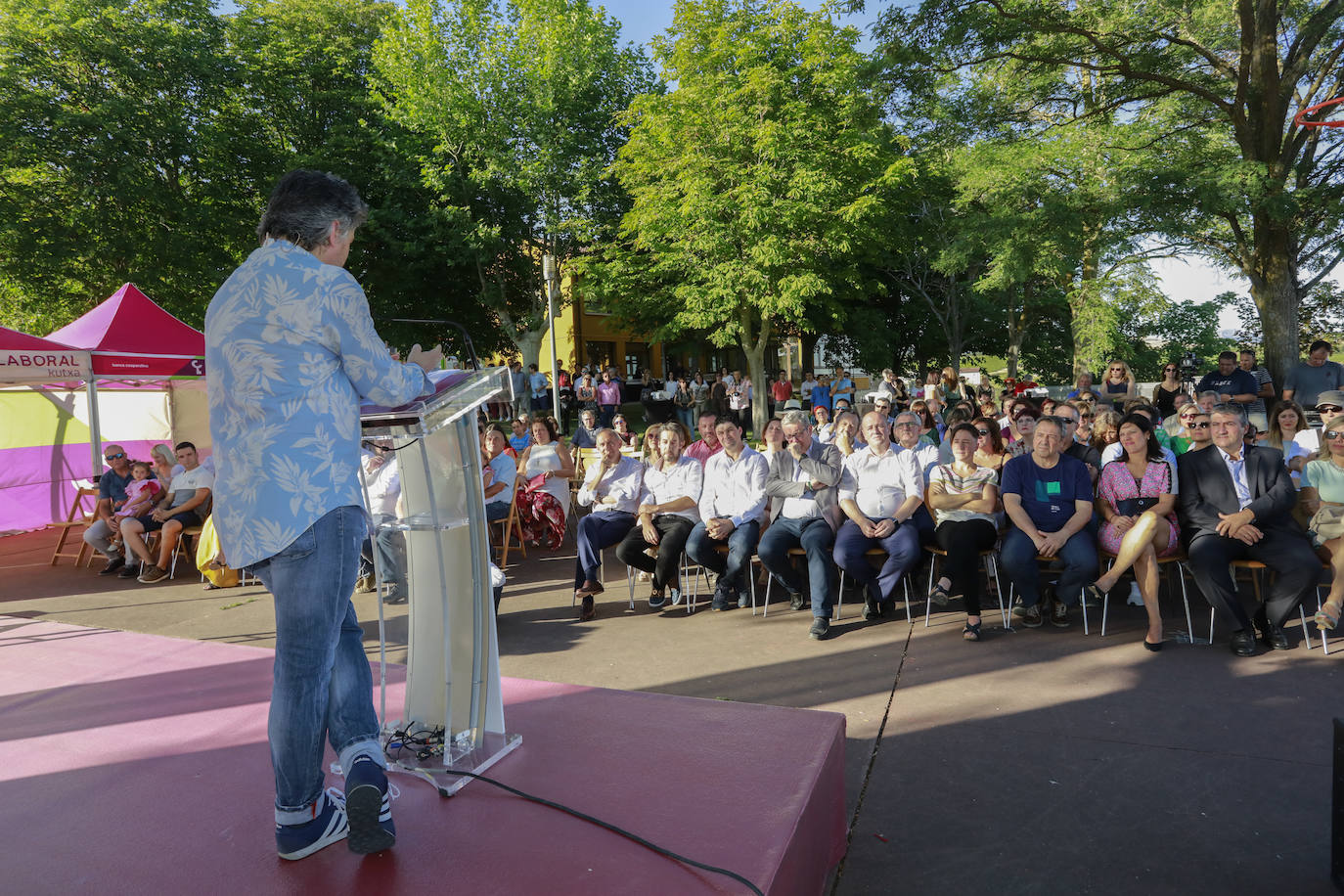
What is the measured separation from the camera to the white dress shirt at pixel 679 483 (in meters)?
5.95

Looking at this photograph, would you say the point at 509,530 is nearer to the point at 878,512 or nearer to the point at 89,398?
the point at 878,512

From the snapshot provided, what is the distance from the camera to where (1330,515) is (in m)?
4.48

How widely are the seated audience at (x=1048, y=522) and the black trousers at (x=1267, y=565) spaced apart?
1.82 feet

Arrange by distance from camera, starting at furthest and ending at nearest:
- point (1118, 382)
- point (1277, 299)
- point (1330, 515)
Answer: point (1277, 299), point (1118, 382), point (1330, 515)

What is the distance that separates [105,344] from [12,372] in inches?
45.8

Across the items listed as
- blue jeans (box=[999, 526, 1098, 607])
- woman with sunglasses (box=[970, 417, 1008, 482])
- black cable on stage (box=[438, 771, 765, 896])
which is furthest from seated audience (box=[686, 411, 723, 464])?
black cable on stage (box=[438, 771, 765, 896])

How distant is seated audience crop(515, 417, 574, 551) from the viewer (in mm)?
7855

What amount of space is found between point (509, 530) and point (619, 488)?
155cm

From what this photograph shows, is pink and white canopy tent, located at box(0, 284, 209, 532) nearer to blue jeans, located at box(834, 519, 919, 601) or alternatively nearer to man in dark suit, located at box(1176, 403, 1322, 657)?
blue jeans, located at box(834, 519, 919, 601)

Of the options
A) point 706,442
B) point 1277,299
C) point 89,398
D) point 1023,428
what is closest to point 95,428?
point 89,398

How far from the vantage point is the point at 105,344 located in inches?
356

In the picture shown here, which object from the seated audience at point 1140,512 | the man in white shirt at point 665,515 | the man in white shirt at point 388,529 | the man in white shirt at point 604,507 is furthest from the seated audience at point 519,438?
the man in white shirt at point 388,529

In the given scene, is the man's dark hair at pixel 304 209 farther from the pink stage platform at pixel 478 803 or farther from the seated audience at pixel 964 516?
the seated audience at pixel 964 516

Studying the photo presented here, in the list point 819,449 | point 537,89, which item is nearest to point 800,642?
point 819,449
